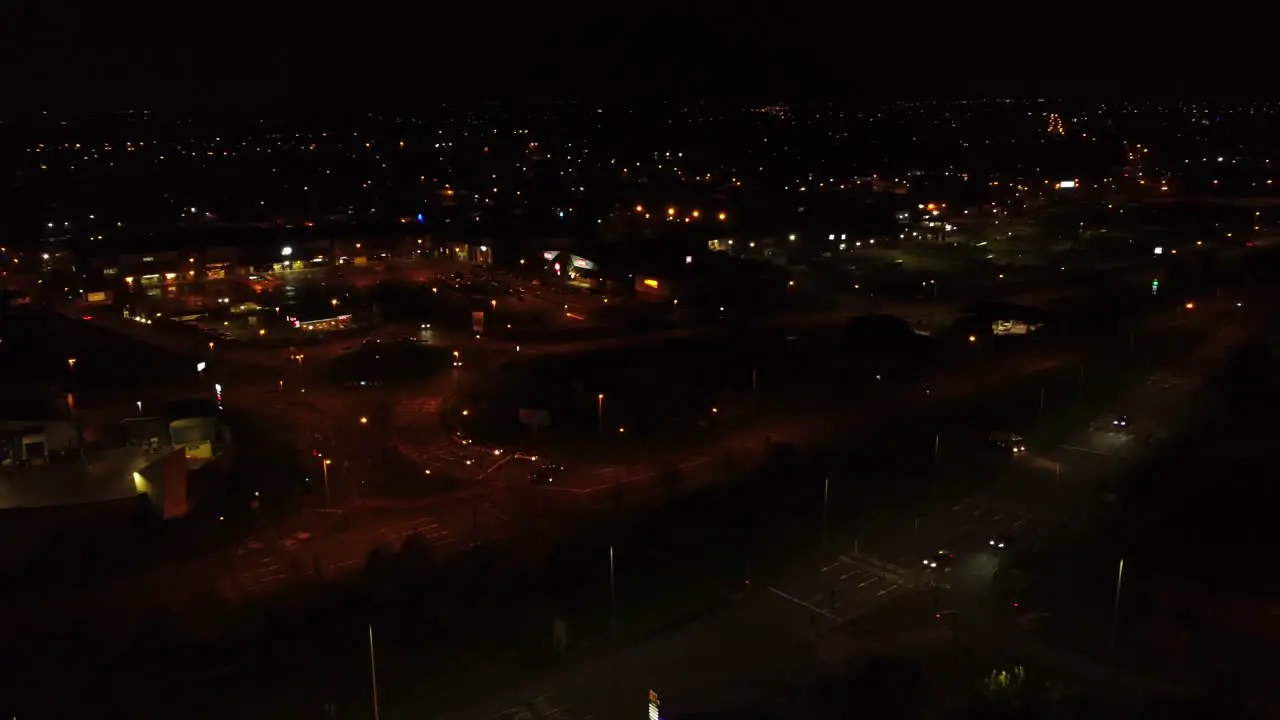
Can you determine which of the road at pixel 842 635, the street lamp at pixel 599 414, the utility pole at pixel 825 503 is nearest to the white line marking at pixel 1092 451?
the road at pixel 842 635

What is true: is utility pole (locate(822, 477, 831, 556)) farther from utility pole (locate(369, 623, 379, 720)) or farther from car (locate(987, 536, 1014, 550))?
utility pole (locate(369, 623, 379, 720))

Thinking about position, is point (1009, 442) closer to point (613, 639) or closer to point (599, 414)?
point (599, 414)

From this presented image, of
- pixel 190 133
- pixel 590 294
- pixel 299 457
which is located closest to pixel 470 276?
pixel 590 294

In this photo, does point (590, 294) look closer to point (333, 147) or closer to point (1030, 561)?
point (1030, 561)

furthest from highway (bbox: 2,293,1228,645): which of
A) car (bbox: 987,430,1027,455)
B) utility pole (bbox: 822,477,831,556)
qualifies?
car (bbox: 987,430,1027,455)

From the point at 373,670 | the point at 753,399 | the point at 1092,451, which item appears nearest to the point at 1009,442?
the point at 1092,451

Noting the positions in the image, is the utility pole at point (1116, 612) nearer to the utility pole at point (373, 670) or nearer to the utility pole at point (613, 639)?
the utility pole at point (613, 639)

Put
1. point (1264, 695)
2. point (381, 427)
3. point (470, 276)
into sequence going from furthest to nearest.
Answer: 1. point (470, 276)
2. point (381, 427)
3. point (1264, 695)
